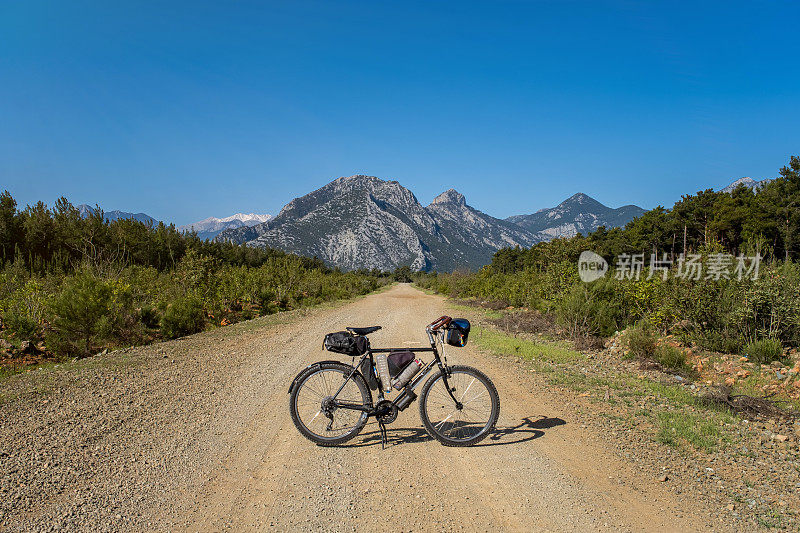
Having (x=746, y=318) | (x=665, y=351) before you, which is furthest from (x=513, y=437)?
(x=746, y=318)

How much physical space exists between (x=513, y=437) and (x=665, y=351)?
5.44 meters

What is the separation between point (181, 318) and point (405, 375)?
10.2 meters

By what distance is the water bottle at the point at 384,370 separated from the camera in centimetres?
435

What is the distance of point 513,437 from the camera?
460 centimetres

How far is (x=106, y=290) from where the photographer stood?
9773 mm

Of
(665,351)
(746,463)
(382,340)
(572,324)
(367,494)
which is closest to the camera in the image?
(367,494)

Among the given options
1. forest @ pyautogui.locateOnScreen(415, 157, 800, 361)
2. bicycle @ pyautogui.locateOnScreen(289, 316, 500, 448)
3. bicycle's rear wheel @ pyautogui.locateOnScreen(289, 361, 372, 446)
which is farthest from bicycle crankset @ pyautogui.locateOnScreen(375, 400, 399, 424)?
forest @ pyautogui.locateOnScreen(415, 157, 800, 361)

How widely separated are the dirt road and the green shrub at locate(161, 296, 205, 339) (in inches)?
217

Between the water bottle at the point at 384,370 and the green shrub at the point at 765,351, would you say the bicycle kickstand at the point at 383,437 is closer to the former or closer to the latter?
the water bottle at the point at 384,370

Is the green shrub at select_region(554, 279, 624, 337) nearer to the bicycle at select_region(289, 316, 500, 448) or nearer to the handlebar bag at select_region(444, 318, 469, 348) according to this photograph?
the bicycle at select_region(289, 316, 500, 448)

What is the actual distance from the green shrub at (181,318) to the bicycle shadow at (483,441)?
30.5 feet

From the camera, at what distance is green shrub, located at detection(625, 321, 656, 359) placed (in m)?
8.77

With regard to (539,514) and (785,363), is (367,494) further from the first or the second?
(785,363)

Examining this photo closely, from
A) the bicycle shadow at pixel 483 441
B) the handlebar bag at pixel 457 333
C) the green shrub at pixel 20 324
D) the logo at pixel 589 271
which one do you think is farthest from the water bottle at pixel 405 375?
the green shrub at pixel 20 324
